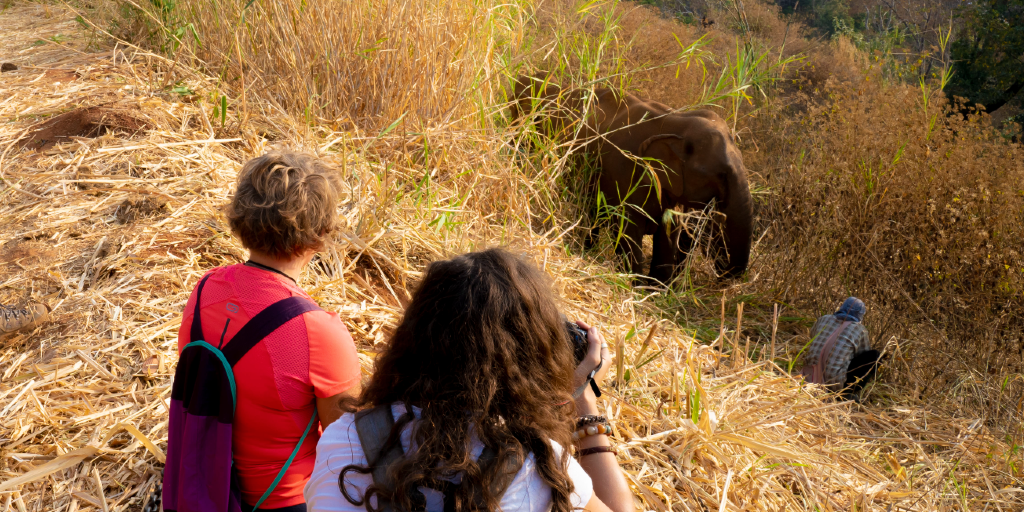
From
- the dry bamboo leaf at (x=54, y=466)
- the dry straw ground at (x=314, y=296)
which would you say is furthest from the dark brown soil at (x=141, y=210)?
the dry bamboo leaf at (x=54, y=466)

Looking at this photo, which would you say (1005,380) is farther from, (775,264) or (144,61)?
(144,61)

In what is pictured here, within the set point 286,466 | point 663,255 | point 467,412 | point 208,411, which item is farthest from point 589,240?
point 467,412

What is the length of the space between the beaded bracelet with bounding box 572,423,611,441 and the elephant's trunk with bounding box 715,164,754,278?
3889 millimetres

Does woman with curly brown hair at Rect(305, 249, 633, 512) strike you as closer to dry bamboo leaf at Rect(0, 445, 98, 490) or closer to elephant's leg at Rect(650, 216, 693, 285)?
dry bamboo leaf at Rect(0, 445, 98, 490)

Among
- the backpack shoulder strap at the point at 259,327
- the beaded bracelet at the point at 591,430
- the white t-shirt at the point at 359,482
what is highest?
the white t-shirt at the point at 359,482

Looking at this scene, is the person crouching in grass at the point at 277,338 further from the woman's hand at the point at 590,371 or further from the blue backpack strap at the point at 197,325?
the woman's hand at the point at 590,371

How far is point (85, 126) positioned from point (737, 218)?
4420 millimetres

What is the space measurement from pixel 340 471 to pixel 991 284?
4.87 meters

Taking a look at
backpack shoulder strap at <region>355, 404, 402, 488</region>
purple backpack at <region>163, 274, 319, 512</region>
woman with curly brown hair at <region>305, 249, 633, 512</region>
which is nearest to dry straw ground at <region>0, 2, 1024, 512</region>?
purple backpack at <region>163, 274, 319, 512</region>

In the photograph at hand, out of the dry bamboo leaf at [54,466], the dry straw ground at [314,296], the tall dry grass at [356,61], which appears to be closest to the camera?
the dry bamboo leaf at [54,466]

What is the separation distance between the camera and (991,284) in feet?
15.3

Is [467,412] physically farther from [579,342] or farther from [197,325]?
[197,325]

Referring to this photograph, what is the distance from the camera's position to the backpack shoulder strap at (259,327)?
1.69 metres

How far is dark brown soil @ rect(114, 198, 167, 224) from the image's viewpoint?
141 inches
